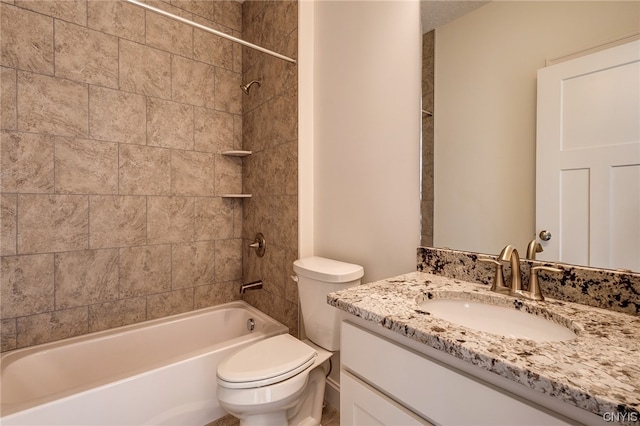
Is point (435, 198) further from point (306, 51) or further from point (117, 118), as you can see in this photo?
point (117, 118)

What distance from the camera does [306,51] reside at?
1.80 meters

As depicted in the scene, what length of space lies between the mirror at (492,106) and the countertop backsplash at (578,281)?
2.2 inches

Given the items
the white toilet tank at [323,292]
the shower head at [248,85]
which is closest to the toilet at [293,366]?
the white toilet tank at [323,292]

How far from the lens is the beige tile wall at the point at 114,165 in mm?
1608

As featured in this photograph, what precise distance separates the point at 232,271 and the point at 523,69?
7.32 ft

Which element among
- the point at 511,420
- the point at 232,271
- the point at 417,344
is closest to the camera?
the point at 511,420

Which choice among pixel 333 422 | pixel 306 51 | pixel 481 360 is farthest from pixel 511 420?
pixel 306 51

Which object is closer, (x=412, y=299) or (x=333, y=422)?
(x=412, y=299)

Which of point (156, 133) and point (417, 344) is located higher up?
point (156, 133)

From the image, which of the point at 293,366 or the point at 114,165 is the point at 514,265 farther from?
the point at 114,165

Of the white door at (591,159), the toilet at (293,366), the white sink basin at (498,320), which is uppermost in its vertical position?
the white door at (591,159)

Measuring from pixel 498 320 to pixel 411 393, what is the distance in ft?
1.27

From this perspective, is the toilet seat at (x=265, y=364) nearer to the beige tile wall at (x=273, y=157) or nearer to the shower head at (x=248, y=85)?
the beige tile wall at (x=273, y=157)

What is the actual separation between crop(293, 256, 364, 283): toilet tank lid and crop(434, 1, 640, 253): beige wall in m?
0.41
